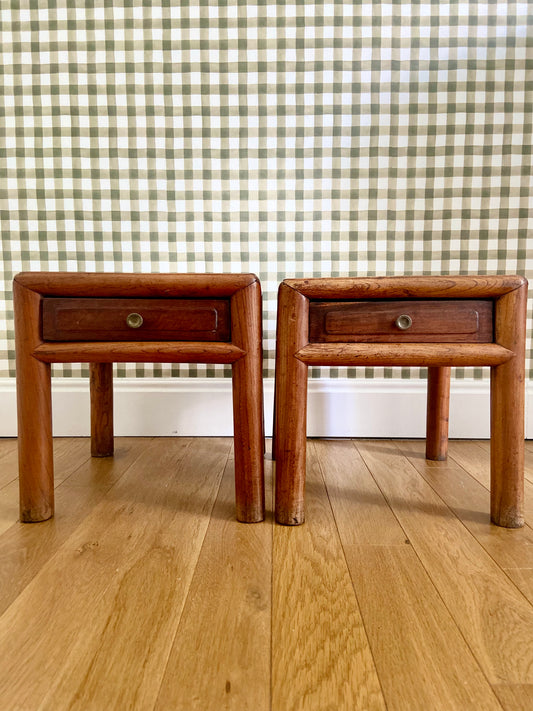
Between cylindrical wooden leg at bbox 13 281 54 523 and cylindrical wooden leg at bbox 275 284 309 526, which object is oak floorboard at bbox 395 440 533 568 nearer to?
cylindrical wooden leg at bbox 275 284 309 526

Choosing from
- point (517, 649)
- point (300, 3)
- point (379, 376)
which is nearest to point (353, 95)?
point (300, 3)

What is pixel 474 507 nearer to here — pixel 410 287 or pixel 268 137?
pixel 410 287

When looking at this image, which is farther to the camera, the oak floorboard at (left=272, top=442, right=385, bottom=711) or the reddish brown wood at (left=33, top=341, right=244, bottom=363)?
the reddish brown wood at (left=33, top=341, right=244, bottom=363)

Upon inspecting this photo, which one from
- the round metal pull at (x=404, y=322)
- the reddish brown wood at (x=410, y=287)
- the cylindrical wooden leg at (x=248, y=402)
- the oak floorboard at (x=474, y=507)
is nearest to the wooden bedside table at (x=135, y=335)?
the cylindrical wooden leg at (x=248, y=402)

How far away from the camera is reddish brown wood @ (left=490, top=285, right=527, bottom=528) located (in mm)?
1001

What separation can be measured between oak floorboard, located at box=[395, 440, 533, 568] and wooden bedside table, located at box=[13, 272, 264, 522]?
0.42m

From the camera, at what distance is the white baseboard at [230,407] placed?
1.71 metres

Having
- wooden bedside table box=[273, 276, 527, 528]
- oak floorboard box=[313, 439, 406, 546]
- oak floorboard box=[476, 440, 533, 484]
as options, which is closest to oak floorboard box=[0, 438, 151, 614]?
wooden bedside table box=[273, 276, 527, 528]

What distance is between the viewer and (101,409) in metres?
1.49

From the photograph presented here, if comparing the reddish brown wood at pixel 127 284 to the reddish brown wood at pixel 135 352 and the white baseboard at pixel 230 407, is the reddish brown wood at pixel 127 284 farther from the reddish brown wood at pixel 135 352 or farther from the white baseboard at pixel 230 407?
the white baseboard at pixel 230 407

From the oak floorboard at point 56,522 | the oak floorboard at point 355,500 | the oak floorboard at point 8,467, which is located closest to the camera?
the oak floorboard at point 56,522

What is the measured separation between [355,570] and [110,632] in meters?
0.38

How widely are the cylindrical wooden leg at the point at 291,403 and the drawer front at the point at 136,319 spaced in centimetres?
12

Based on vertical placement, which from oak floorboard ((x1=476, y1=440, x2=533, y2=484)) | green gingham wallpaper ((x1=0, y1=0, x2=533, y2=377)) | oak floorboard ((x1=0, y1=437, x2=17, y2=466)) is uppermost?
green gingham wallpaper ((x1=0, y1=0, x2=533, y2=377))
